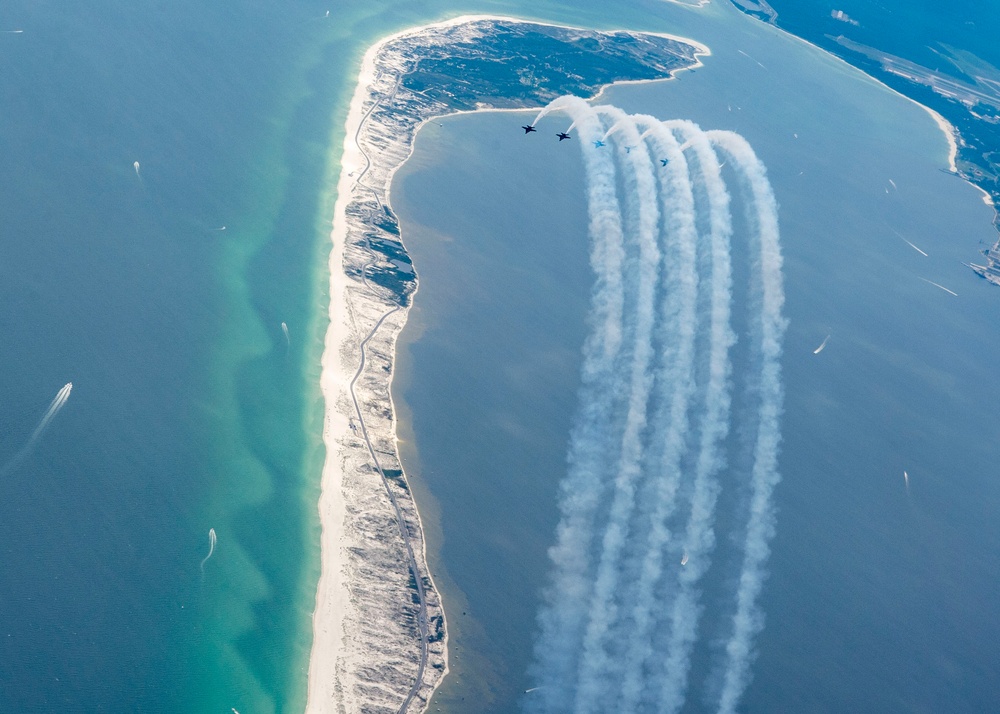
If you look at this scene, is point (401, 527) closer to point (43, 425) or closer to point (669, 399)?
point (669, 399)

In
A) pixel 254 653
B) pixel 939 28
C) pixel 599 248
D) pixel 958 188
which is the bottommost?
pixel 254 653

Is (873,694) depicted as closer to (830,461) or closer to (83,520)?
(830,461)

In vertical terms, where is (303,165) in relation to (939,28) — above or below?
below

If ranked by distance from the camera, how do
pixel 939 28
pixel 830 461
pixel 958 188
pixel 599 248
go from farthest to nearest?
pixel 939 28
pixel 958 188
pixel 599 248
pixel 830 461

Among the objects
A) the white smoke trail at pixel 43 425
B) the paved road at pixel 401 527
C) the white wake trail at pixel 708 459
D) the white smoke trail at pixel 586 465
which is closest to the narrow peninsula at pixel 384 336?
the paved road at pixel 401 527

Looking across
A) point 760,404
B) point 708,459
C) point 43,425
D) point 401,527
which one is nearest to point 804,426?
point 760,404

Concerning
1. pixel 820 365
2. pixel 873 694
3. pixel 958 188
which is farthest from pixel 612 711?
pixel 958 188
